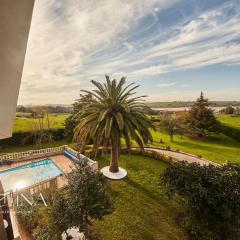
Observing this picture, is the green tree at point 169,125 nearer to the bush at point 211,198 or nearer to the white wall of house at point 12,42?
the bush at point 211,198

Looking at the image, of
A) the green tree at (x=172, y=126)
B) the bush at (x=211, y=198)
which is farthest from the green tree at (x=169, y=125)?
the bush at (x=211, y=198)

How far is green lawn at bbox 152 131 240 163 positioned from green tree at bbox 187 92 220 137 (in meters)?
1.77

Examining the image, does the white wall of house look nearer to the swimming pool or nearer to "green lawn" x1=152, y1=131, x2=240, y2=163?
the swimming pool

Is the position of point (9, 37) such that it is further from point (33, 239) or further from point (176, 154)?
point (176, 154)

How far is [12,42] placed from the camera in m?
1.89

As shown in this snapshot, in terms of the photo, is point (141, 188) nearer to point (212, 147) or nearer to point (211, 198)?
point (211, 198)

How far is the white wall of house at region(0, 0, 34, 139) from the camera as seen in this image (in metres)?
1.58

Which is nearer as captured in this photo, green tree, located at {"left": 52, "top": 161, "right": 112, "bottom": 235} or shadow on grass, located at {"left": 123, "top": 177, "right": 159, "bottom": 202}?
green tree, located at {"left": 52, "top": 161, "right": 112, "bottom": 235}

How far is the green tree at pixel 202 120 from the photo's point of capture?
33841 mm

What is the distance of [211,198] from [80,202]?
5445 mm

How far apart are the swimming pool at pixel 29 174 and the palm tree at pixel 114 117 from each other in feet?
20.2

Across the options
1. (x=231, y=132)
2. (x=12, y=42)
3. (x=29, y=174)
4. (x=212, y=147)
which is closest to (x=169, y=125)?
(x=212, y=147)

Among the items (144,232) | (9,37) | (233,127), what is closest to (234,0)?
(9,37)

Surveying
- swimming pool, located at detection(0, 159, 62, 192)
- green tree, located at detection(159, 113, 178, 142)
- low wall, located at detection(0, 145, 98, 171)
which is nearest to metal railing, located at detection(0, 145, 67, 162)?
low wall, located at detection(0, 145, 98, 171)
